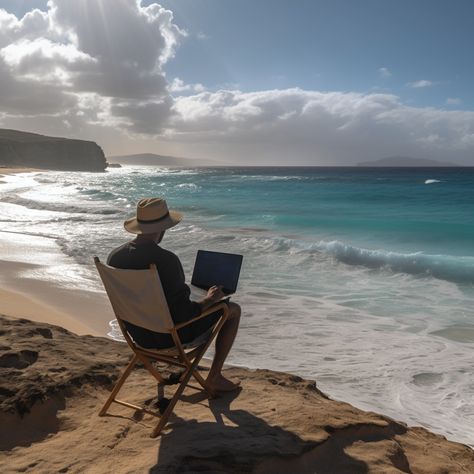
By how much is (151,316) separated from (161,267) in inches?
12.5

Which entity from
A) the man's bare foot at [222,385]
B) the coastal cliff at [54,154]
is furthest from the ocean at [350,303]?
the coastal cliff at [54,154]

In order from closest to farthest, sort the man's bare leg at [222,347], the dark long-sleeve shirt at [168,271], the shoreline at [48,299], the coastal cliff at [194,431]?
the coastal cliff at [194,431], the dark long-sleeve shirt at [168,271], the man's bare leg at [222,347], the shoreline at [48,299]

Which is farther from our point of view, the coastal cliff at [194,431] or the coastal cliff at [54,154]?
the coastal cliff at [54,154]

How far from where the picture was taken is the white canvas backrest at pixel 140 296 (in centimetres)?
312

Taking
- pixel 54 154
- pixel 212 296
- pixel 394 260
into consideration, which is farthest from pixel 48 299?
pixel 54 154

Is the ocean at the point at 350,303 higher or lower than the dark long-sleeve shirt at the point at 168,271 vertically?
lower

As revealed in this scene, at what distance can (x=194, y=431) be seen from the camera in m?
3.12

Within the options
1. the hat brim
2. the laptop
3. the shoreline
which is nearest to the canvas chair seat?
the laptop

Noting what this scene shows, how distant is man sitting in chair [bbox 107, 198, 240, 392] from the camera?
3324 mm

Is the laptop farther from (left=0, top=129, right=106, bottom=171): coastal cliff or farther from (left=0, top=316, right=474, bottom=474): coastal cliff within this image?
(left=0, top=129, right=106, bottom=171): coastal cliff

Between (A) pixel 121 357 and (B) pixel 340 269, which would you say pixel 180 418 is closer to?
(A) pixel 121 357

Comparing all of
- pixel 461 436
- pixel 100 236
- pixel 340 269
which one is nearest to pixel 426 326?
pixel 461 436

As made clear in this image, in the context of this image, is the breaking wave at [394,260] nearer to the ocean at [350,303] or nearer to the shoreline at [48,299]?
the ocean at [350,303]

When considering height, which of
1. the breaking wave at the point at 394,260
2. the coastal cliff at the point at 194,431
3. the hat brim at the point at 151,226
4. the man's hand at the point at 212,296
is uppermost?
the hat brim at the point at 151,226
